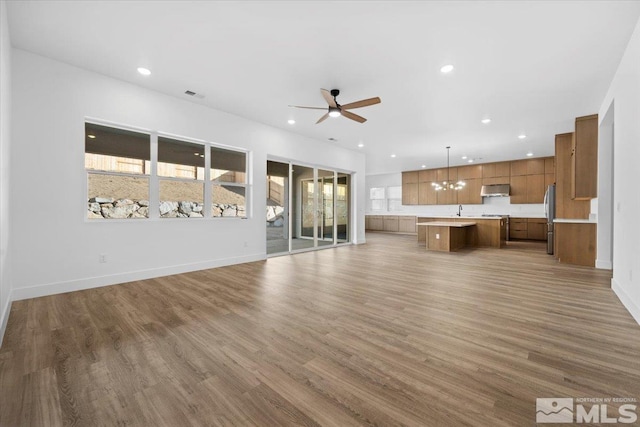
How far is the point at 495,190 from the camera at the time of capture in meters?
10.2

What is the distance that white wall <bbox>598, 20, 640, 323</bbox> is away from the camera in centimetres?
280

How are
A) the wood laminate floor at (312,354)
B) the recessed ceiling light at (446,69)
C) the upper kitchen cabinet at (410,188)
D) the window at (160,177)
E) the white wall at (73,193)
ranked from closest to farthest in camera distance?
the wood laminate floor at (312,354), the white wall at (73,193), the recessed ceiling light at (446,69), the window at (160,177), the upper kitchen cabinet at (410,188)

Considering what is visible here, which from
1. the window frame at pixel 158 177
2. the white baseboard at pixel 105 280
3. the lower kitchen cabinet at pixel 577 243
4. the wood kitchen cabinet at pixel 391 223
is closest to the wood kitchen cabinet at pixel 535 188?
the lower kitchen cabinet at pixel 577 243

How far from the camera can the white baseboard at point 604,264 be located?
5055mm

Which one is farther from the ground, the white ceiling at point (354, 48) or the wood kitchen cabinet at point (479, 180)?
the white ceiling at point (354, 48)

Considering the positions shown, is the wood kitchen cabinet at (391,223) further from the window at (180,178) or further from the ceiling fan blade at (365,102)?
the window at (180,178)

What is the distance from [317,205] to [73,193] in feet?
16.9

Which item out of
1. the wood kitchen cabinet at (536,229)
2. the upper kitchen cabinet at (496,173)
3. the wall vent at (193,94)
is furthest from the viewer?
the upper kitchen cabinet at (496,173)

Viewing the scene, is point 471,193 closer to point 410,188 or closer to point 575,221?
point 410,188

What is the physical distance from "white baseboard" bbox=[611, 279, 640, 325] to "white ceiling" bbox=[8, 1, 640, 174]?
2791 millimetres

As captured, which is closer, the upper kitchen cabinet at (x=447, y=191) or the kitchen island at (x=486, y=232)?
the kitchen island at (x=486, y=232)

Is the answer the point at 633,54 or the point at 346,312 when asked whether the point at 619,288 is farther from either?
the point at 346,312

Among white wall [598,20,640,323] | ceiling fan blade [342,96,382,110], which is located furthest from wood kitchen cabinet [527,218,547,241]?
ceiling fan blade [342,96,382,110]

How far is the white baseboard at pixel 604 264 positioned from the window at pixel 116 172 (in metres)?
7.94
